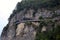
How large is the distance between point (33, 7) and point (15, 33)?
6423 millimetres

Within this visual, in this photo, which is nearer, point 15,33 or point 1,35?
point 15,33

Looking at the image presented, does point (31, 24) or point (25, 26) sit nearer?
point (31, 24)

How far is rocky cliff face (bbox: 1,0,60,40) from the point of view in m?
33.5

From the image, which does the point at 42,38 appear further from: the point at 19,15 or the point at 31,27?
the point at 19,15

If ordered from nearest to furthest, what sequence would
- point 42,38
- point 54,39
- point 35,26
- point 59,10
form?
1. point 54,39
2. point 42,38
3. point 35,26
4. point 59,10

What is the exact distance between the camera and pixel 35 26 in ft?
118

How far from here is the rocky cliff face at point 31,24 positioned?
33.5 m

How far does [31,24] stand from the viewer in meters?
36.9

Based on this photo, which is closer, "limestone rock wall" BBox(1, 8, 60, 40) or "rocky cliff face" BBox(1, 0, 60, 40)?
"rocky cliff face" BBox(1, 0, 60, 40)

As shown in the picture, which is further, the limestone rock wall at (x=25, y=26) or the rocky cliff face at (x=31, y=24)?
the limestone rock wall at (x=25, y=26)

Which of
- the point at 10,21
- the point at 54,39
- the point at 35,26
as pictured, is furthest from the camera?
the point at 10,21

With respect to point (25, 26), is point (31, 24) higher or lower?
higher

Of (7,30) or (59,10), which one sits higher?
(59,10)

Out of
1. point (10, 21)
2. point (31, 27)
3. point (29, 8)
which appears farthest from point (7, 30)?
point (31, 27)
